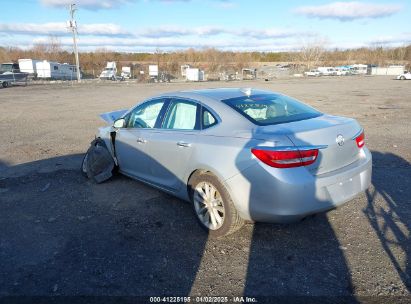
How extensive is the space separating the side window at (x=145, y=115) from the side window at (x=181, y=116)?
266 mm

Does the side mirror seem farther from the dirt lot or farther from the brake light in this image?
the brake light

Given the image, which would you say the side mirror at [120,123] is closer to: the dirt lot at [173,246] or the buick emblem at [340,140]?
the dirt lot at [173,246]

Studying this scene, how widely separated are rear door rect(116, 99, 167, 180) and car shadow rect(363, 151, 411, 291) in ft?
9.61

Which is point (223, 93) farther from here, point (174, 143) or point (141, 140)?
point (141, 140)

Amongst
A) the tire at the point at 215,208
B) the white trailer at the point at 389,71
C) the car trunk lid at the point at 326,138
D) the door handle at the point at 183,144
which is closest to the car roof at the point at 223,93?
the door handle at the point at 183,144

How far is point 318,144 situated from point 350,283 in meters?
1.25

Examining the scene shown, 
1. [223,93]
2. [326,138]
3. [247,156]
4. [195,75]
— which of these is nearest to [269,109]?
[223,93]

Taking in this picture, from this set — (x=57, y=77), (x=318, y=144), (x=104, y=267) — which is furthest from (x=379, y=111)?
(x=57, y=77)

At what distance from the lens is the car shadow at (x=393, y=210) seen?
3.42 metres

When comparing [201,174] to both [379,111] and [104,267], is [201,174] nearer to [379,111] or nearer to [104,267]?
[104,267]

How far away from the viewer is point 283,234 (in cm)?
393

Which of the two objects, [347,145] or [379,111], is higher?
[347,145]

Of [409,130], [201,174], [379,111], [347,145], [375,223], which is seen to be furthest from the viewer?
[379,111]

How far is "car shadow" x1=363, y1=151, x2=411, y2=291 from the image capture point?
11.2 feet
